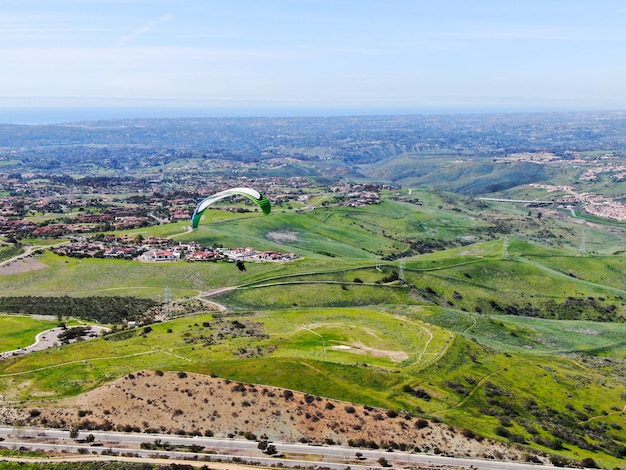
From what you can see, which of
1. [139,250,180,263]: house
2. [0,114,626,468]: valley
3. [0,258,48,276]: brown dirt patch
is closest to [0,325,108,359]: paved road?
[0,114,626,468]: valley

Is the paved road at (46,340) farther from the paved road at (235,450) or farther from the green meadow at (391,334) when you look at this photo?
the paved road at (235,450)

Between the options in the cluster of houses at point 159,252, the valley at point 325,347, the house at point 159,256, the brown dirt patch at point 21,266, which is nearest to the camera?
the valley at point 325,347

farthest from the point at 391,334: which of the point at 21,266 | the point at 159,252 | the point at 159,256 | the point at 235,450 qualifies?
the point at 21,266

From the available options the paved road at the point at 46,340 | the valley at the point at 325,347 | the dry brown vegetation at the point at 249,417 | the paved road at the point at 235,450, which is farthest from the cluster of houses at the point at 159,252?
the paved road at the point at 235,450

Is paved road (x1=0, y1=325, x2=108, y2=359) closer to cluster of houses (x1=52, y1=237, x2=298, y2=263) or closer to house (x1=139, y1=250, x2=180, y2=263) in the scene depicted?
house (x1=139, y1=250, x2=180, y2=263)

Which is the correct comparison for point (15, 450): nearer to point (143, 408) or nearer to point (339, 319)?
point (143, 408)

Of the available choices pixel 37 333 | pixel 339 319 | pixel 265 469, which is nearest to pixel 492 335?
pixel 339 319

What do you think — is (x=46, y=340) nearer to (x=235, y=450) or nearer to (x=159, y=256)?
(x=235, y=450)
